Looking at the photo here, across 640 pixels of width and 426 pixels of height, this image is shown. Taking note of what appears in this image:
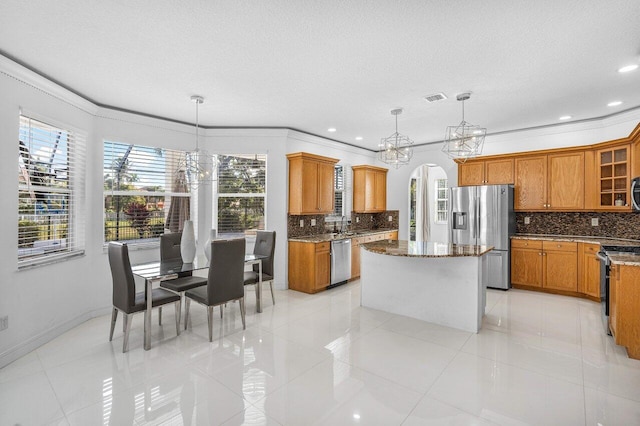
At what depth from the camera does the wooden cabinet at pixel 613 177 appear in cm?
448

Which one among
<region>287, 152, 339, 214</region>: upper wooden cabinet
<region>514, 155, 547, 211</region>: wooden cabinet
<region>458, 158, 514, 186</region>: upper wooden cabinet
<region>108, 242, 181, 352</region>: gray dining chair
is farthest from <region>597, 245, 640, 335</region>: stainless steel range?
<region>108, 242, 181, 352</region>: gray dining chair

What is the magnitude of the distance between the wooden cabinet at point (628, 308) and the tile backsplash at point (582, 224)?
2344mm

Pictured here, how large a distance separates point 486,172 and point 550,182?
95 centimetres

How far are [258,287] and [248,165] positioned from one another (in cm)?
218

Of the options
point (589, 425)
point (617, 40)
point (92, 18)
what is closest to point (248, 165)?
point (92, 18)

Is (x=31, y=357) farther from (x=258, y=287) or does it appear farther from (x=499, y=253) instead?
(x=499, y=253)

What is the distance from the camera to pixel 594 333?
347 centimetres

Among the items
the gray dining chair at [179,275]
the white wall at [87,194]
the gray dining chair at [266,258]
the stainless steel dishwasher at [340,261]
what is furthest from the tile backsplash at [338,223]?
the gray dining chair at [179,275]

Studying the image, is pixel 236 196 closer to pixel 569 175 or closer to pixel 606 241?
pixel 569 175

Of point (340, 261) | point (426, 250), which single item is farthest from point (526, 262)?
point (340, 261)

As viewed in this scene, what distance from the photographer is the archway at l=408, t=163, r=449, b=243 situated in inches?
361

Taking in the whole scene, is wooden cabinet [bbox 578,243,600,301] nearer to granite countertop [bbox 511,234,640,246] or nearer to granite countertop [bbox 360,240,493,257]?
granite countertop [bbox 511,234,640,246]

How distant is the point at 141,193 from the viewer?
180 inches

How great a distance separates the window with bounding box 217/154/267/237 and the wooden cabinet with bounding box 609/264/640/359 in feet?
14.7
